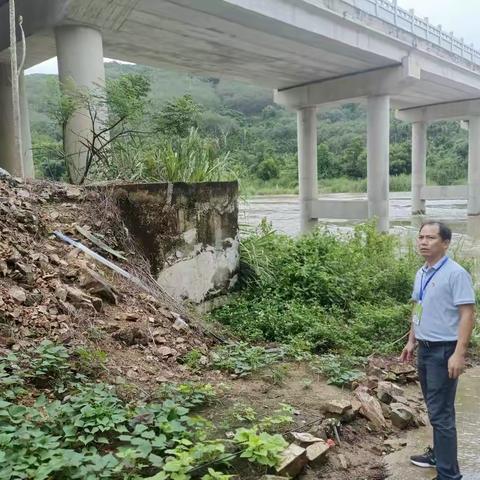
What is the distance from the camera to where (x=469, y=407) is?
4.24 metres

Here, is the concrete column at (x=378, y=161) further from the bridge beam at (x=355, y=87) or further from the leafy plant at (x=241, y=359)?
the leafy plant at (x=241, y=359)

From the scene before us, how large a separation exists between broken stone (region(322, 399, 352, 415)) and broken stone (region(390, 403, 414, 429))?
420 mm

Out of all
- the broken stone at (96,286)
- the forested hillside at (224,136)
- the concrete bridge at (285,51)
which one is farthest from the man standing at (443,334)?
the concrete bridge at (285,51)

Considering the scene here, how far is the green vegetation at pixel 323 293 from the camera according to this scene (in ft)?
18.0

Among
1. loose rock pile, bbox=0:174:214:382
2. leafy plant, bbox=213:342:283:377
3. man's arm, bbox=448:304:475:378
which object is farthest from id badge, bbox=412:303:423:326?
loose rock pile, bbox=0:174:214:382

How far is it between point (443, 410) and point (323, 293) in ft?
11.9

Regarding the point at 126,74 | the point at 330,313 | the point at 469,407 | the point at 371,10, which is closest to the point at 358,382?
the point at 469,407

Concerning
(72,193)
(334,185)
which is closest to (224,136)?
(72,193)

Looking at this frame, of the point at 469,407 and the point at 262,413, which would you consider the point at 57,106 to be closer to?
the point at 262,413

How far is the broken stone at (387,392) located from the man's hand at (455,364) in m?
1.23

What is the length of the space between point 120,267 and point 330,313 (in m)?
2.62

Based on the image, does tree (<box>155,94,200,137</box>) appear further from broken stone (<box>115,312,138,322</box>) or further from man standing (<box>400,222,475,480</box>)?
man standing (<box>400,222,475,480</box>)

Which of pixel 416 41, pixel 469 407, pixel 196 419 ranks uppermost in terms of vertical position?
pixel 416 41

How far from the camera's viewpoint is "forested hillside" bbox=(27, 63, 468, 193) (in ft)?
21.7
